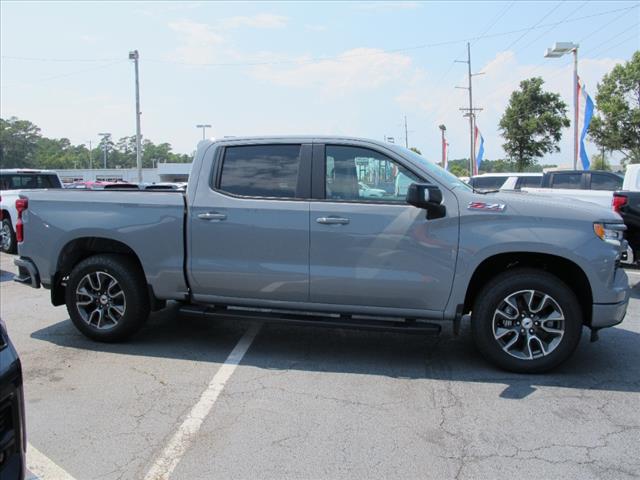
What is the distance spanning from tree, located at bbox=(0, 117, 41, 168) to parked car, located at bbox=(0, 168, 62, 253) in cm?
9991

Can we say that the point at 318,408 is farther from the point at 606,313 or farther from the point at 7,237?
the point at 7,237

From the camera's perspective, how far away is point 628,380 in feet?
15.4

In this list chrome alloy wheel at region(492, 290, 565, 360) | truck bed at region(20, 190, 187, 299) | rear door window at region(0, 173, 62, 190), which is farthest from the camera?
rear door window at region(0, 173, 62, 190)

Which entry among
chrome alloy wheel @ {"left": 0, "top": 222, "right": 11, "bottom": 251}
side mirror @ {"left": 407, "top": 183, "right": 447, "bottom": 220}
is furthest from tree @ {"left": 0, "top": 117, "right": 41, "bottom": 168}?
side mirror @ {"left": 407, "top": 183, "right": 447, "bottom": 220}

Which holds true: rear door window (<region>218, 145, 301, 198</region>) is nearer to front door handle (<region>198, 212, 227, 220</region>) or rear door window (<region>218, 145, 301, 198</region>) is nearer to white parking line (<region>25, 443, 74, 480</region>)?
front door handle (<region>198, 212, 227, 220</region>)

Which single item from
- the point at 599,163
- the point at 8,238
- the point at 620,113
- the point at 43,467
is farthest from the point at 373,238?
the point at 599,163

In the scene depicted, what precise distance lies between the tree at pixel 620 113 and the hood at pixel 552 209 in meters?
36.0

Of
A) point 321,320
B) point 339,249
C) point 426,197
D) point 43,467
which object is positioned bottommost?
point 43,467

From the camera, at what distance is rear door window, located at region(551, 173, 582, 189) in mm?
13040

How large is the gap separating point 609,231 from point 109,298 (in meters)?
4.65

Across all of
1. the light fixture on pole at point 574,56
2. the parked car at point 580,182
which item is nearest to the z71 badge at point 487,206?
the parked car at point 580,182

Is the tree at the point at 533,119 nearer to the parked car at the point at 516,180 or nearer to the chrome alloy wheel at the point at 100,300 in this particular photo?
the parked car at the point at 516,180

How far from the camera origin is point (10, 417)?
7.52 feet

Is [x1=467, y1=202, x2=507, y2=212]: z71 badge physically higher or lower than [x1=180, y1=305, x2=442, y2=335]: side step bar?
higher
